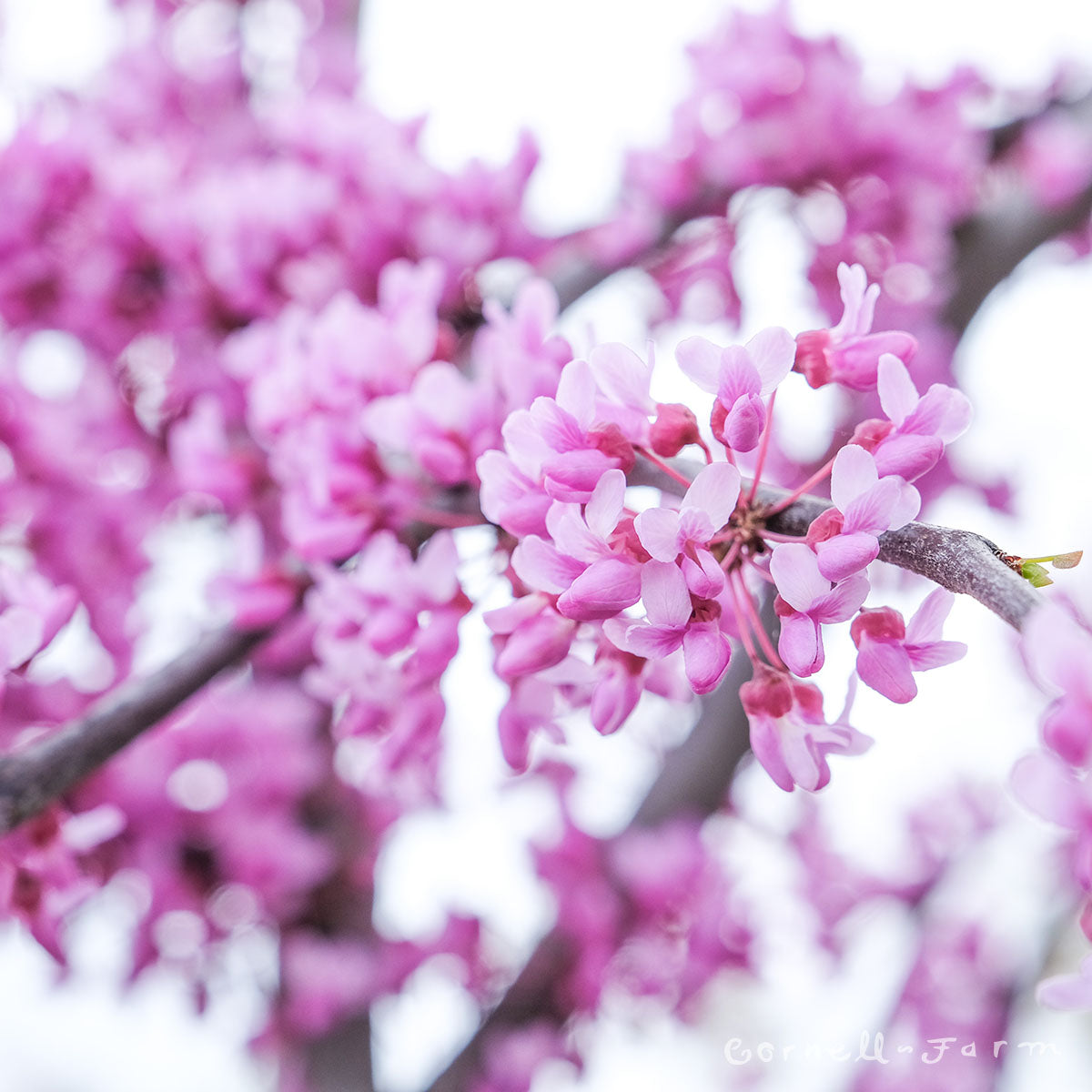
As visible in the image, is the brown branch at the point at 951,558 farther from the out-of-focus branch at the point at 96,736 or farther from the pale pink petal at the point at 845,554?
the out-of-focus branch at the point at 96,736

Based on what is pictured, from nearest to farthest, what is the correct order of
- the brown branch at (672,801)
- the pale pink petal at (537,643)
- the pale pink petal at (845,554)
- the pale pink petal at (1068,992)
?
the pale pink petal at (1068,992) < the pale pink petal at (845,554) < the pale pink petal at (537,643) < the brown branch at (672,801)

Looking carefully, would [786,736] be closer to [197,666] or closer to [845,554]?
[845,554]

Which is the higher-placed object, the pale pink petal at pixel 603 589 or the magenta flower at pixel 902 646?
the pale pink petal at pixel 603 589

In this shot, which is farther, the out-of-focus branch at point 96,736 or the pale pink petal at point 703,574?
the out-of-focus branch at point 96,736

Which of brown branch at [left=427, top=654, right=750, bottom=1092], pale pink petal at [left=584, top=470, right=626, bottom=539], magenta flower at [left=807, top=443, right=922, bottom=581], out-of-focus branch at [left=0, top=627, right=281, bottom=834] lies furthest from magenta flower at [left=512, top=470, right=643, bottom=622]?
brown branch at [left=427, top=654, right=750, bottom=1092]

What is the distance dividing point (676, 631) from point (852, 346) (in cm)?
22

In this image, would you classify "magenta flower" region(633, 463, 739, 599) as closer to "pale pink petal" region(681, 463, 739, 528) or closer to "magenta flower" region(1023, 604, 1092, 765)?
"pale pink petal" region(681, 463, 739, 528)

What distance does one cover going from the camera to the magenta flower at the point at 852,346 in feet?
1.78

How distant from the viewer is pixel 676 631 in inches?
19.3

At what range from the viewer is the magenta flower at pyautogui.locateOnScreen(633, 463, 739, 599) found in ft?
1.48

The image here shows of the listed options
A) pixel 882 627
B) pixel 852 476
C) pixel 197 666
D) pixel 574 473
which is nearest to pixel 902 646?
pixel 882 627

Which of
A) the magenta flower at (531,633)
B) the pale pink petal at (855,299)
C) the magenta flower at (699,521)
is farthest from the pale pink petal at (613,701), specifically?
the pale pink petal at (855,299)

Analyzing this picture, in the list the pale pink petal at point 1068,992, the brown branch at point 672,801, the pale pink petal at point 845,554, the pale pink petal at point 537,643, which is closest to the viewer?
the pale pink petal at point 1068,992

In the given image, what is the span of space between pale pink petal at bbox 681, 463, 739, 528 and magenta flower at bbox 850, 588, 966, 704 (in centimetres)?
13
